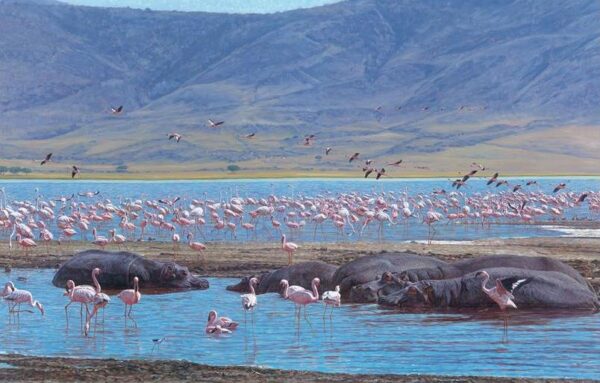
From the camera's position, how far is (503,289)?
60.2ft

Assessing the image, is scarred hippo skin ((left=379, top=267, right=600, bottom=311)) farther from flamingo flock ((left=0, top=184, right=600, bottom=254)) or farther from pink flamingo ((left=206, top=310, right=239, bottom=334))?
flamingo flock ((left=0, top=184, right=600, bottom=254))

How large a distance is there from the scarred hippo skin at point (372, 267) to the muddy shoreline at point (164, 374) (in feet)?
24.3

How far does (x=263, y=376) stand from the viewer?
1443 centimetres

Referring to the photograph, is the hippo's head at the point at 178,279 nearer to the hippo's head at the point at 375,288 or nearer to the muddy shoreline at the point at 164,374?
the hippo's head at the point at 375,288

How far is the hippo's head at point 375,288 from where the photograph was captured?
70.6 feet

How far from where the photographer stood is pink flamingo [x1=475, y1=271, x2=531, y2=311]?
18.2 m

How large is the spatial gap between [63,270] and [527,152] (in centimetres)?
13426

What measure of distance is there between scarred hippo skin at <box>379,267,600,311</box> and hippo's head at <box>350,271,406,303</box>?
394 millimetres

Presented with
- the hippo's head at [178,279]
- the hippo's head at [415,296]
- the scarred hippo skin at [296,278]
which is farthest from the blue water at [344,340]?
the hippo's head at [178,279]

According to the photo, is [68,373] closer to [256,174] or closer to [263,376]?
[263,376]

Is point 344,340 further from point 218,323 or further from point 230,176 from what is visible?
point 230,176

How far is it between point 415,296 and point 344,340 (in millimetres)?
3234

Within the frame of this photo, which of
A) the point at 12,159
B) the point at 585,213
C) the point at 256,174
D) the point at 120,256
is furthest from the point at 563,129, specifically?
the point at 120,256

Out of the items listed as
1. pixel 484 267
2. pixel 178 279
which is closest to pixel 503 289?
pixel 484 267
